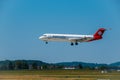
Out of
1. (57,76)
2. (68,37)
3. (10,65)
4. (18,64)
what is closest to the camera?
(68,37)

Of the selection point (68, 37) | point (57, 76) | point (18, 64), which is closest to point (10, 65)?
point (18, 64)

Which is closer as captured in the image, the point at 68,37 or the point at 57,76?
the point at 68,37

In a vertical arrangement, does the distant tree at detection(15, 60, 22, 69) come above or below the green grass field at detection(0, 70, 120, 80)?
above

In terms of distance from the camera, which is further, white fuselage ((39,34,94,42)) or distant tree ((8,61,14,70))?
distant tree ((8,61,14,70))

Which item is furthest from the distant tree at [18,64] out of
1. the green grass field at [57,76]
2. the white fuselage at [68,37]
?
→ the white fuselage at [68,37]

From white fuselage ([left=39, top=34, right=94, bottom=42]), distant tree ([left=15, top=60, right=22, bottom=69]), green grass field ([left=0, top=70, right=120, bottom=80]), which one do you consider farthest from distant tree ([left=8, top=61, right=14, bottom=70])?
white fuselage ([left=39, top=34, right=94, bottom=42])

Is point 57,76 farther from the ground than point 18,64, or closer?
closer

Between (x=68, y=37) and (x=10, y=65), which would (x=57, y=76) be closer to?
(x=68, y=37)

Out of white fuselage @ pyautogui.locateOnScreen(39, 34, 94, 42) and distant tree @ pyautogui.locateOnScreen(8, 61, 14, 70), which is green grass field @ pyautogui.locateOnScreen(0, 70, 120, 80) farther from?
distant tree @ pyautogui.locateOnScreen(8, 61, 14, 70)

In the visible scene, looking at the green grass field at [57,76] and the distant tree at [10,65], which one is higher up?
the distant tree at [10,65]

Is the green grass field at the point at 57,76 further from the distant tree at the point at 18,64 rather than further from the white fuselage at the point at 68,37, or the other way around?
the distant tree at the point at 18,64

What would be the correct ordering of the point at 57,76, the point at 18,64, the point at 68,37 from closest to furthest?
the point at 68,37
the point at 57,76
the point at 18,64

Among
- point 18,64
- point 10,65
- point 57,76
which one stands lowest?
point 57,76

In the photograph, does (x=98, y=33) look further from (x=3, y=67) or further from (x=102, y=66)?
(x=102, y=66)
